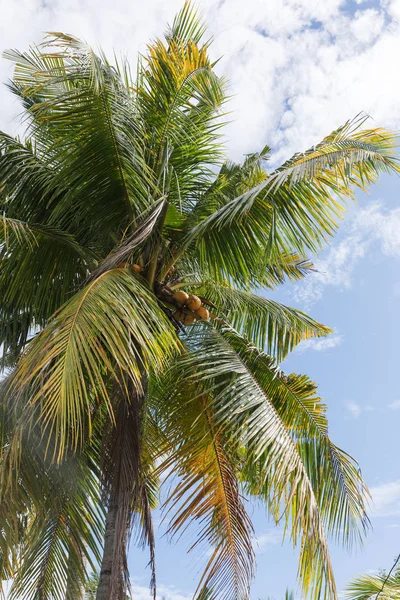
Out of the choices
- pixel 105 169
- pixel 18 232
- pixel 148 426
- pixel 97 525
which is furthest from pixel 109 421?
pixel 105 169

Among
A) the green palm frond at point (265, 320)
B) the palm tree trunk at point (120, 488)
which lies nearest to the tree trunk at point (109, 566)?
the palm tree trunk at point (120, 488)

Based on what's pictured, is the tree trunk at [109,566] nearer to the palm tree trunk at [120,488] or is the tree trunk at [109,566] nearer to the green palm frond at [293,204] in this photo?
the palm tree trunk at [120,488]

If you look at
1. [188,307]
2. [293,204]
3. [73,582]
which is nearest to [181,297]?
[188,307]

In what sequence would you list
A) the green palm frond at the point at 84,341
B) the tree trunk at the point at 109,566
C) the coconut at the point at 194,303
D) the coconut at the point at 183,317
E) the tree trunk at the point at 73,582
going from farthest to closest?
the tree trunk at the point at 73,582 < the coconut at the point at 183,317 < the coconut at the point at 194,303 < the tree trunk at the point at 109,566 < the green palm frond at the point at 84,341

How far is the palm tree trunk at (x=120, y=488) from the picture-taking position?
18.4 ft

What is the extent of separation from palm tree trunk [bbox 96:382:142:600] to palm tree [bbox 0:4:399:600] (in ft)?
0.05

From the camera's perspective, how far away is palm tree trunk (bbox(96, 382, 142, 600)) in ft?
18.4

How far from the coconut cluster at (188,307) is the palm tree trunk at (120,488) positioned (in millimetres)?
814

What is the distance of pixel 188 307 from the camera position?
6.14 meters

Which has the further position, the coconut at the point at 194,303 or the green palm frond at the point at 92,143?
the coconut at the point at 194,303

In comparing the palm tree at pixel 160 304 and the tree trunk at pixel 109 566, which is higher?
the palm tree at pixel 160 304

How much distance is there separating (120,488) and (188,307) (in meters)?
1.67

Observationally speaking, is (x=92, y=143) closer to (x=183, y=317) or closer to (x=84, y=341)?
(x=183, y=317)

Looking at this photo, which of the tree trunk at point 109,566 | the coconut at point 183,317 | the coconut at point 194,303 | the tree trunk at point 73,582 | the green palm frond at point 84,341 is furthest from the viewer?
the tree trunk at point 73,582
